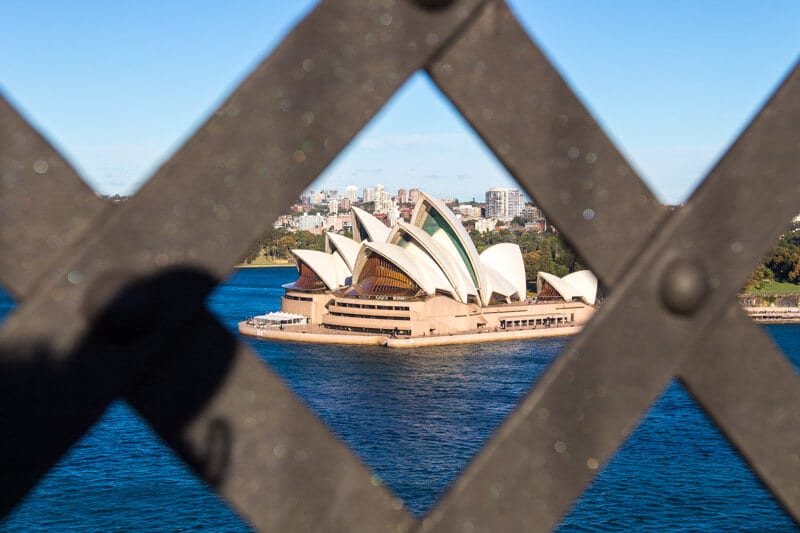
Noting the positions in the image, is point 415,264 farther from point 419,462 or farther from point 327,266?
point 419,462

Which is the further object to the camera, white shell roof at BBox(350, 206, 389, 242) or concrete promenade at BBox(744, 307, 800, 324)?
concrete promenade at BBox(744, 307, 800, 324)

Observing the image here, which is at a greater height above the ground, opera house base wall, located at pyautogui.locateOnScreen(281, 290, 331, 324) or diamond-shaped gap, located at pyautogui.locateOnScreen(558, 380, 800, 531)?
diamond-shaped gap, located at pyautogui.locateOnScreen(558, 380, 800, 531)

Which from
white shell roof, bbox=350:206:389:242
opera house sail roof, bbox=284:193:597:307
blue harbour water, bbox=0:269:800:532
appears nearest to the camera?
blue harbour water, bbox=0:269:800:532

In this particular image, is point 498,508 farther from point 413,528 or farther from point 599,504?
point 599,504

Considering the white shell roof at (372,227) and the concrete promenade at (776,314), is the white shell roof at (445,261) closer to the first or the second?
the white shell roof at (372,227)

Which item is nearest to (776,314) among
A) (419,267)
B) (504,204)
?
(419,267)

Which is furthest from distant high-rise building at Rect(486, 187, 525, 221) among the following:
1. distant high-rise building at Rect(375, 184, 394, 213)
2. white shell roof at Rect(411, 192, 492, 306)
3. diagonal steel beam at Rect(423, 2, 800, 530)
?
diagonal steel beam at Rect(423, 2, 800, 530)

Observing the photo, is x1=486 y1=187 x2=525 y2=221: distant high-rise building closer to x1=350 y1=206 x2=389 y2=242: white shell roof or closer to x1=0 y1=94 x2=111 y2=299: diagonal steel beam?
x1=350 y1=206 x2=389 y2=242: white shell roof
